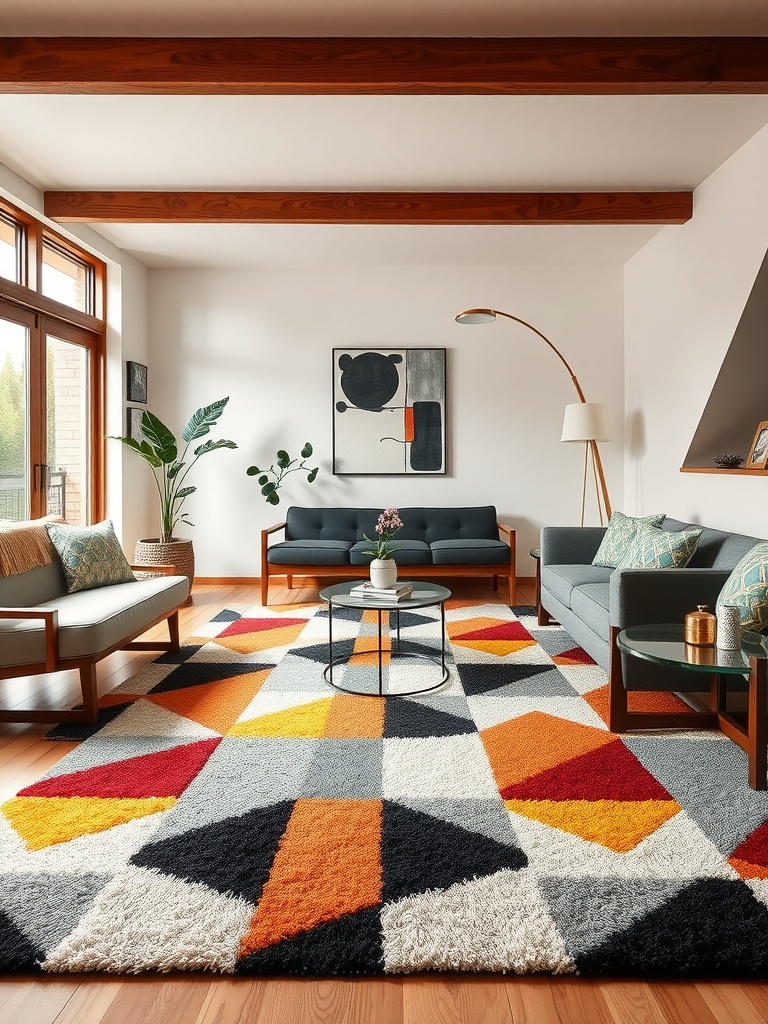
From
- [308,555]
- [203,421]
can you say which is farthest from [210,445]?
[308,555]

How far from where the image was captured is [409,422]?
6277mm

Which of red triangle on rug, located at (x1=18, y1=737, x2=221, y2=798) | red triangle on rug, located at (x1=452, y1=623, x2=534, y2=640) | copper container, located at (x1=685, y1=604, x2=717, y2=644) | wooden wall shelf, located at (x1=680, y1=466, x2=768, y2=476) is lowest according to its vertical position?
red triangle on rug, located at (x1=18, y1=737, x2=221, y2=798)

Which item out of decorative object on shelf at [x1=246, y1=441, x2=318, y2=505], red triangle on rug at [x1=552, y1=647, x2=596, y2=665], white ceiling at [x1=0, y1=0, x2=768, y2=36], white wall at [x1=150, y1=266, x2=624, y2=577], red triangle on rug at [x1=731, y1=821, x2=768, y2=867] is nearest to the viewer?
red triangle on rug at [x1=731, y1=821, x2=768, y2=867]

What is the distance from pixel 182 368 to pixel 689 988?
19.3ft

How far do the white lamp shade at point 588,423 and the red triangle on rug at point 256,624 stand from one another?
7.87ft

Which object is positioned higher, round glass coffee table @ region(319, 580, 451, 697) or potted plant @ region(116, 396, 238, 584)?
potted plant @ region(116, 396, 238, 584)

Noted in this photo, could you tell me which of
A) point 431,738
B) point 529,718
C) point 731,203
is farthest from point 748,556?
point 731,203

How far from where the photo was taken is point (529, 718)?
9.81ft

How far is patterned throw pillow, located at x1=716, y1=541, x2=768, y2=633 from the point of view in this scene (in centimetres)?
262

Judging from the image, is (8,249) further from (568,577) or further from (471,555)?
(568,577)

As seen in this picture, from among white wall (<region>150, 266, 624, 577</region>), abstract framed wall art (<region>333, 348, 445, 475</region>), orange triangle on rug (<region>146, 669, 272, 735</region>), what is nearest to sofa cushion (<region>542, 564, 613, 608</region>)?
orange triangle on rug (<region>146, 669, 272, 735</region>)

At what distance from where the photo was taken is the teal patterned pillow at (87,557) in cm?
369

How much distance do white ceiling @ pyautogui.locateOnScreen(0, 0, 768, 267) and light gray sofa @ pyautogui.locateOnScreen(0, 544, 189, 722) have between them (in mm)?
2319

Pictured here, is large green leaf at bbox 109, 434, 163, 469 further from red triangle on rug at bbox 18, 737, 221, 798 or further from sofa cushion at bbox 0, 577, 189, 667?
red triangle on rug at bbox 18, 737, 221, 798
